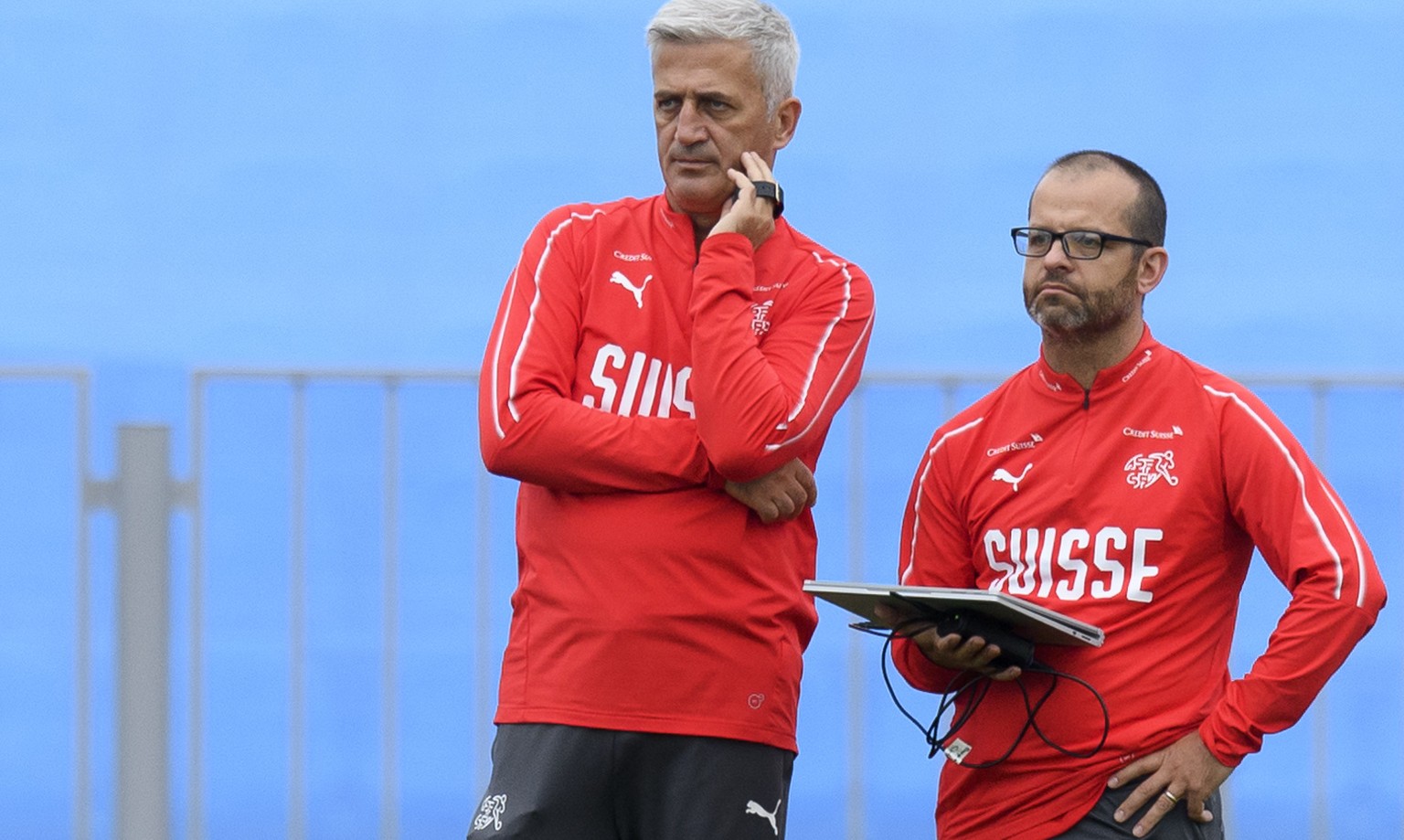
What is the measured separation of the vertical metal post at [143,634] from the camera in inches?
147

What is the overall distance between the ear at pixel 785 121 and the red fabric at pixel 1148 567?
554 mm

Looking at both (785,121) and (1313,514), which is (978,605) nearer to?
(1313,514)

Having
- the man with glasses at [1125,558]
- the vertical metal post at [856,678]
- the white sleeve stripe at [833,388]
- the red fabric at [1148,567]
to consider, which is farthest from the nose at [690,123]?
the vertical metal post at [856,678]

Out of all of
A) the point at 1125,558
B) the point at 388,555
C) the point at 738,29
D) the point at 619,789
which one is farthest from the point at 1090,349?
the point at 388,555

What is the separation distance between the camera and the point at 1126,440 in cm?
267

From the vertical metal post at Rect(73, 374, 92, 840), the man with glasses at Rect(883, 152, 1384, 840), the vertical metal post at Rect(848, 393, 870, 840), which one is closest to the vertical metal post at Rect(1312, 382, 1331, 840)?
the vertical metal post at Rect(848, 393, 870, 840)

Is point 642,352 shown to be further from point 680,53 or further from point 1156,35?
point 1156,35

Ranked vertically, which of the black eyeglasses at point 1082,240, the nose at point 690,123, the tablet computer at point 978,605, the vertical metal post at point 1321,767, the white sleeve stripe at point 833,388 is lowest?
the vertical metal post at point 1321,767

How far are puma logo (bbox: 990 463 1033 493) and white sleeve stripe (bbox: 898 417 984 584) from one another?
10cm

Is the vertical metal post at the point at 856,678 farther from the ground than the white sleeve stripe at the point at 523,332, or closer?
closer

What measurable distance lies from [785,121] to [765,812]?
1.02m

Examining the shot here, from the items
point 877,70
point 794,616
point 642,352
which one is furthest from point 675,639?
point 877,70

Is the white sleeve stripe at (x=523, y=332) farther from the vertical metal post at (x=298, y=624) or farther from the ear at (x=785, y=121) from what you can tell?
the vertical metal post at (x=298, y=624)

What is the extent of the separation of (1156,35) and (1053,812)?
2.46 meters
